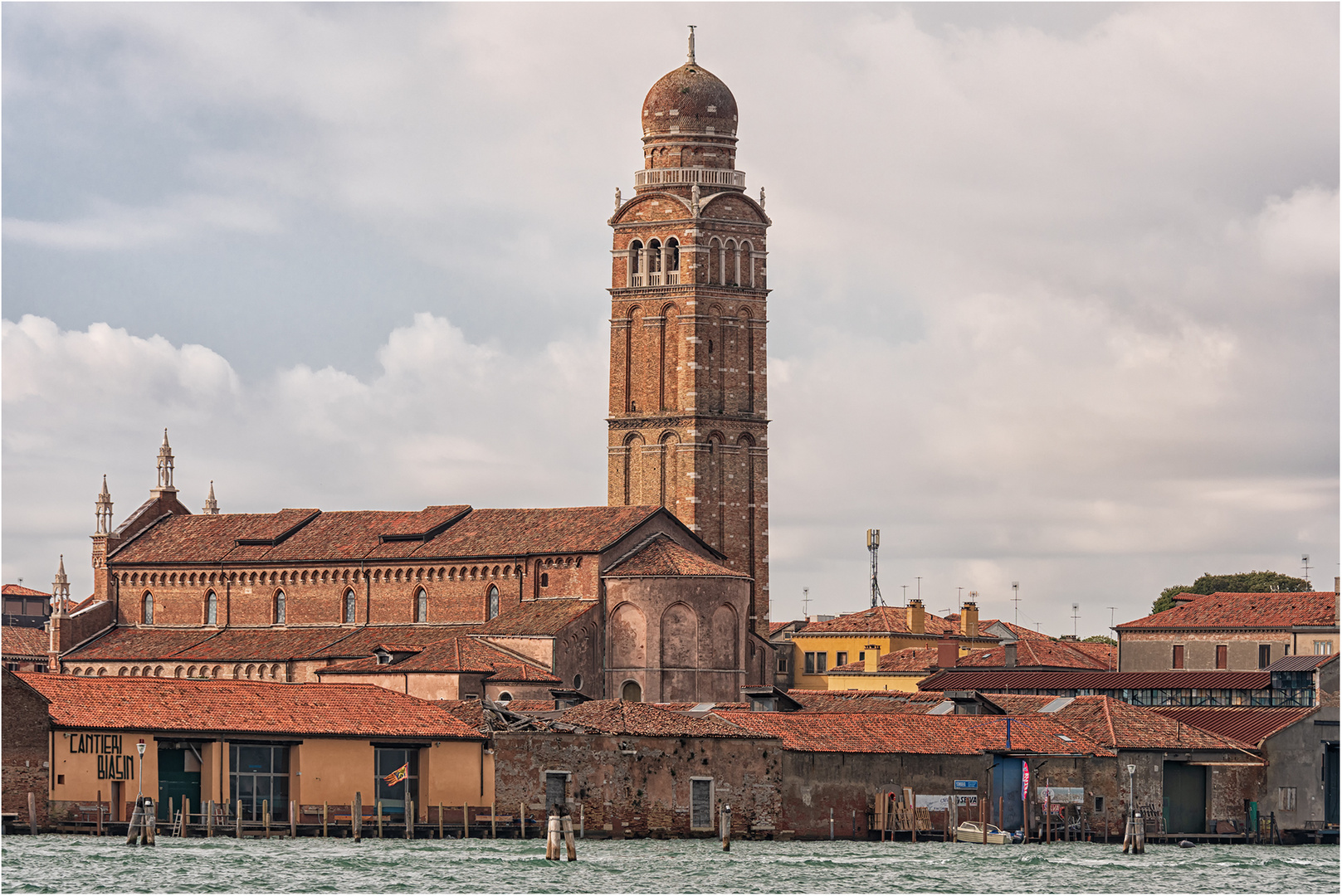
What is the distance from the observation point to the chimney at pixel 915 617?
115 m

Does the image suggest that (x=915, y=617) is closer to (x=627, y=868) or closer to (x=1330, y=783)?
(x=1330, y=783)

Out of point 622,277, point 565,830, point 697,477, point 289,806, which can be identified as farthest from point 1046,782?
point 622,277

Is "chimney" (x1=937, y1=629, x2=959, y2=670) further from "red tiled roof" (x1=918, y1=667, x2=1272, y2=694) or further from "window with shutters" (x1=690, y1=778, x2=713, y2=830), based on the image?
"window with shutters" (x1=690, y1=778, x2=713, y2=830)

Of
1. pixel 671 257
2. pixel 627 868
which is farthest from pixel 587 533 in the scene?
pixel 627 868

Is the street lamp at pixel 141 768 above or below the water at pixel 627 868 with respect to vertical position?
above

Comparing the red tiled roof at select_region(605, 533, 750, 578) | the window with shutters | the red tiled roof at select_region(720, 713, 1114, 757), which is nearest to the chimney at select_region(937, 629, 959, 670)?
the red tiled roof at select_region(605, 533, 750, 578)

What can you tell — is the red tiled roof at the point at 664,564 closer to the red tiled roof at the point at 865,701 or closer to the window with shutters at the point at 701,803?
the red tiled roof at the point at 865,701

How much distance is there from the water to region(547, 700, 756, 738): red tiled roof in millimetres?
2764

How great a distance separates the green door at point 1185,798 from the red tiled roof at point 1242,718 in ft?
8.61

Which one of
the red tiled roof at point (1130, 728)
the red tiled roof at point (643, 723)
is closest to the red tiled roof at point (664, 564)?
the red tiled roof at point (1130, 728)

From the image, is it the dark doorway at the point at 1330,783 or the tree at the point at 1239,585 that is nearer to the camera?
the dark doorway at the point at 1330,783

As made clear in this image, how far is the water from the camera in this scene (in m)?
51.2

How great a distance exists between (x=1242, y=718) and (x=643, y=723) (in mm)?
20302

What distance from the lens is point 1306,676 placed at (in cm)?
7906
